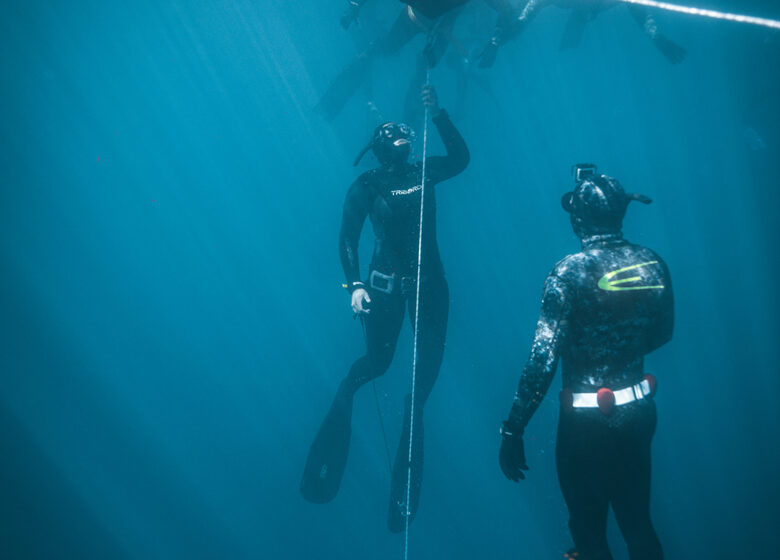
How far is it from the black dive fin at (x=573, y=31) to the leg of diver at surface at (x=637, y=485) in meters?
6.63

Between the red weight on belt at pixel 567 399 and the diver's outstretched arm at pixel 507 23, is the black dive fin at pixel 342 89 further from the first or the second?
the red weight on belt at pixel 567 399

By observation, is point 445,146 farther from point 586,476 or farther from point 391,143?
point 586,476

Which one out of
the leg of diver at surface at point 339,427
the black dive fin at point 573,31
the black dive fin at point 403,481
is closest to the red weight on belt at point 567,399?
the leg of diver at surface at point 339,427

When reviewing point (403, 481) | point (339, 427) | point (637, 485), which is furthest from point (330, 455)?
point (637, 485)

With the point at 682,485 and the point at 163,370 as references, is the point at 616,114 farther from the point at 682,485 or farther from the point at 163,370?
the point at 163,370

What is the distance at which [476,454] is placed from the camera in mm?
5371

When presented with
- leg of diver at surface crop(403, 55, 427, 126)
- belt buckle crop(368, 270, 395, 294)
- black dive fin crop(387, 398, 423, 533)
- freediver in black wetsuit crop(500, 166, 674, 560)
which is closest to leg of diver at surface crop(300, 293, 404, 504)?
belt buckle crop(368, 270, 395, 294)

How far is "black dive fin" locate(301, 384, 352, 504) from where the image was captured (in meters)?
3.31

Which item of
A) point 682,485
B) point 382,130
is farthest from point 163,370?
point 682,485

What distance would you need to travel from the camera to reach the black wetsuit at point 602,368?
1.52 m

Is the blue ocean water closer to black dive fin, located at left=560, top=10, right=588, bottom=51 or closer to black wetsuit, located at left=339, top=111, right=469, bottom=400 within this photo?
→ black dive fin, located at left=560, top=10, right=588, bottom=51

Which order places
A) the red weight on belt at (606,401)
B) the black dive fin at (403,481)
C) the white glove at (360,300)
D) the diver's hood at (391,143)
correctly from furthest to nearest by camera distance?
the black dive fin at (403,481), the diver's hood at (391,143), the white glove at (360,300), the red weight on belt at (606,401)

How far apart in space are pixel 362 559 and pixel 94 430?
609 cm

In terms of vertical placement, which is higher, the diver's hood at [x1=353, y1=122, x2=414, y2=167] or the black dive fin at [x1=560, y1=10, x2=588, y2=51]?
the black dive fin at [x1=560, y1=10, x2=588, y2=51]
